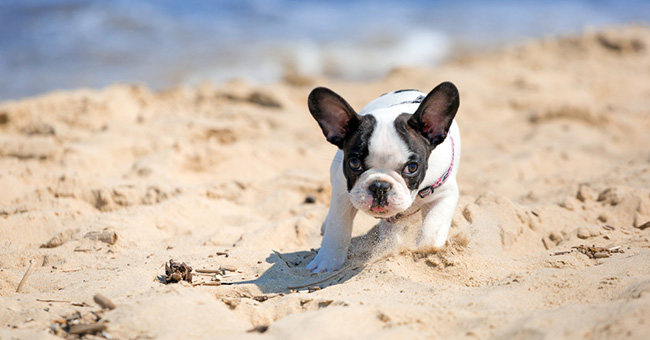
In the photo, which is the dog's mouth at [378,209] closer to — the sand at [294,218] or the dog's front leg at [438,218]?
the sand at [294,218]

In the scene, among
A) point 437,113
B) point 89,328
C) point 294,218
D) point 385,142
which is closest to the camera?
point 89,328

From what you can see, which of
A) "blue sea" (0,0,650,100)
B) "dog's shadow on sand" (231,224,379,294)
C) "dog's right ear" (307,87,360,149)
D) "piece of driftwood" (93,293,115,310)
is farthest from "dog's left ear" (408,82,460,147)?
"blue sea" (0,0,650,100)

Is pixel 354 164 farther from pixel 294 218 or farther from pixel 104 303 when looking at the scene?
pixel 294 218

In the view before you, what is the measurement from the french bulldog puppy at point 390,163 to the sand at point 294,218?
257mm

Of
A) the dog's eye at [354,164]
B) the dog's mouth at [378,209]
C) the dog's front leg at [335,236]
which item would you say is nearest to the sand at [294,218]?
the dog's front leg at [335,236]

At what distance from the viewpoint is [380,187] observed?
352cm

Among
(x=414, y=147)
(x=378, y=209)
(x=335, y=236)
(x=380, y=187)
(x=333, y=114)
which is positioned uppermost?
(x=333, y=114)

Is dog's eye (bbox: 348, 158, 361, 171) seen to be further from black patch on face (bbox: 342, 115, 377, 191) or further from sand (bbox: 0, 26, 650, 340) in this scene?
sand (bbox: 0, 26, 650, 340)

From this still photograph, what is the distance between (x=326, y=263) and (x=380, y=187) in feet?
3.20

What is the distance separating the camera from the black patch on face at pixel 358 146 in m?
3.66

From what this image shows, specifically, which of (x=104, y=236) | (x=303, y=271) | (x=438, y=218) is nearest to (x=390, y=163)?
(x=438, y=218)

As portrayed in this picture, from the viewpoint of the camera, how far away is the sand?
115 inches

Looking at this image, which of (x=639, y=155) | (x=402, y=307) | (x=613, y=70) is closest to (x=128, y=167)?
(x=402, y=307)

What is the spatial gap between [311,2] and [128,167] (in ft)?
61.6
